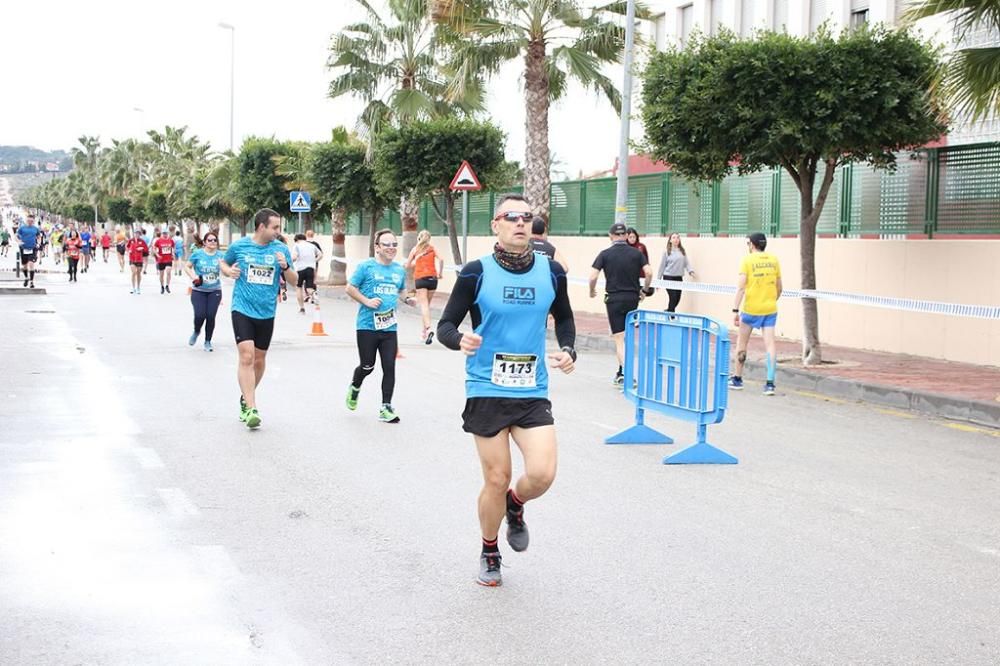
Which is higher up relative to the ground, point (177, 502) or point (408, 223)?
point (408, 223)

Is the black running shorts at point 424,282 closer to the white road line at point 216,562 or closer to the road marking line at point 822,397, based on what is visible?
the road marking line at point 822,397

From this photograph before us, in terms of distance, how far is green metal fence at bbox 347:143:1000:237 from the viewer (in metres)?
16.6

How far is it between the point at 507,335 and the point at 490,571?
112cm

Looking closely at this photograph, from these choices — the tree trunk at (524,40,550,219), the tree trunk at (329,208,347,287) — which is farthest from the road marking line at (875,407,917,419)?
the tree trunk at (329,208,347,287)

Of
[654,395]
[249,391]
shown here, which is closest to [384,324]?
[249,391]

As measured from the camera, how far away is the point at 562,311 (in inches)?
246

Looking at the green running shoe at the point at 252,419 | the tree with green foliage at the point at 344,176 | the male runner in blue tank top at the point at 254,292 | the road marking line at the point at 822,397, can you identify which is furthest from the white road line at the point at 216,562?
the tree with green foliage at the point at 344,176

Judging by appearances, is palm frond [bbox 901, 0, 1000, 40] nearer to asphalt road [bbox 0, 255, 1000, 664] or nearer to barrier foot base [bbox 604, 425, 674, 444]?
asphalt road [bbox 0, 255, 1000, 664]

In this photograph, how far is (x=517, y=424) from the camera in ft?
19.3

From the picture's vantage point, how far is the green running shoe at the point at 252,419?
10438 millimetres

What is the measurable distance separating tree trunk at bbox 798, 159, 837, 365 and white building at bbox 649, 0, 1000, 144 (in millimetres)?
7649

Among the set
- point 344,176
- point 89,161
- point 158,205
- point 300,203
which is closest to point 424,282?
point 344,176

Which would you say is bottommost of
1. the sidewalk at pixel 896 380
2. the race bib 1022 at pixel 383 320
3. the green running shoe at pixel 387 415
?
the green running shoe at pixel 387 415

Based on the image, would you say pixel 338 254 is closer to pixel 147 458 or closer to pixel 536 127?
pixel 536 127
